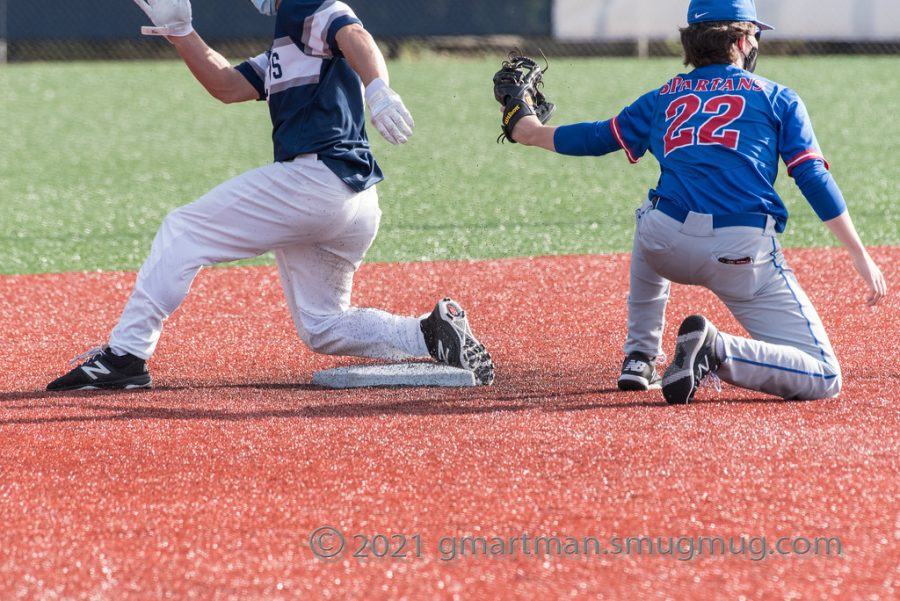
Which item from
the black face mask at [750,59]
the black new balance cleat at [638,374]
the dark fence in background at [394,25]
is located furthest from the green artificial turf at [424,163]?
the black face mask at [750,59]

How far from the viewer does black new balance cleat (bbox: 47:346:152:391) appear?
4965 mm

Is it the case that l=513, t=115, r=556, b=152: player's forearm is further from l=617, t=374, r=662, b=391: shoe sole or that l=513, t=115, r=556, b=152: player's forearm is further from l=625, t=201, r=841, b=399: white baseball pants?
l=617, t=374, r=662, b=391: shoe sole

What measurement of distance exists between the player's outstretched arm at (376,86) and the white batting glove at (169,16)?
32.9 inches

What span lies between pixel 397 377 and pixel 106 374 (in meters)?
1.13

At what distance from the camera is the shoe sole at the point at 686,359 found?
4469mm

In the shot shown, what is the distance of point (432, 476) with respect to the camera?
3.87 meters

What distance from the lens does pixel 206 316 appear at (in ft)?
21.7

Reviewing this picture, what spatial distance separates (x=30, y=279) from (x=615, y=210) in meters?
4.43

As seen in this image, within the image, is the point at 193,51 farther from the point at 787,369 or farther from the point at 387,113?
the point at 787,369

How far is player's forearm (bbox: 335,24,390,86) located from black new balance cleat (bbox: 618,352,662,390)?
56.3 inches

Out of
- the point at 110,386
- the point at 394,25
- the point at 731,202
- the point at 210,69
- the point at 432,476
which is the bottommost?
the point at 394,25

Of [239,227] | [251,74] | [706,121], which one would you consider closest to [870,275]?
[706,121]

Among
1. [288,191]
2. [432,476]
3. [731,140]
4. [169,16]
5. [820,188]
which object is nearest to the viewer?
[432,476]

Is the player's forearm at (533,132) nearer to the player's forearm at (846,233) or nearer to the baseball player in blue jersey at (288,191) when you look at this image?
the baseball player in blue jersey at (288,191)
